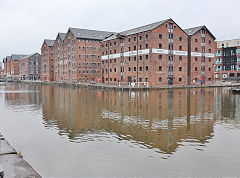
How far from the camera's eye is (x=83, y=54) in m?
83.3

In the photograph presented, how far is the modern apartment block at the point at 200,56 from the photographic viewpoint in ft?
201

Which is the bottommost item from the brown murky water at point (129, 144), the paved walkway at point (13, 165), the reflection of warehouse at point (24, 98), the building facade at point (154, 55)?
the brown murky water at point (129, 144)

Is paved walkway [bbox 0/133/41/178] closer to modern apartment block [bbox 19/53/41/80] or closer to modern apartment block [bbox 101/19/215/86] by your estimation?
modern apartment block [bbox 101/19/215/86]

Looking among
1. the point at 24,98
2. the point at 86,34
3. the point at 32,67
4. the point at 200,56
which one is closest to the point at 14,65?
the point at 32,67

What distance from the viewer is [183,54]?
59.2 metres

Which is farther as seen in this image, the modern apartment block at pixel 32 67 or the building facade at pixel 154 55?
the modern apartment block at pixel 32 67

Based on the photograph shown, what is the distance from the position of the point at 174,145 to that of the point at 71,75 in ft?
262

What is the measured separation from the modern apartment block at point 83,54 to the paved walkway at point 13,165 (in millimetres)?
73921

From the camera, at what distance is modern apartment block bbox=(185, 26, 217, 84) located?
61.2 metres

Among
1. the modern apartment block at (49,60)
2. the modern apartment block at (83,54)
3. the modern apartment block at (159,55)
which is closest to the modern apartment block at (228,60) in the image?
the modern apartment block at (159,55)

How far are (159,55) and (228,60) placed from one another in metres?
49.2

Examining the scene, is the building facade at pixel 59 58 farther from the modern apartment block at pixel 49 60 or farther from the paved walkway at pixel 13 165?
the paved walkway at pixel 13 165

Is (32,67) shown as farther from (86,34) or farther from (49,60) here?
(86,34)

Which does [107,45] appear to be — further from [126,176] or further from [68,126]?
[126,176]
